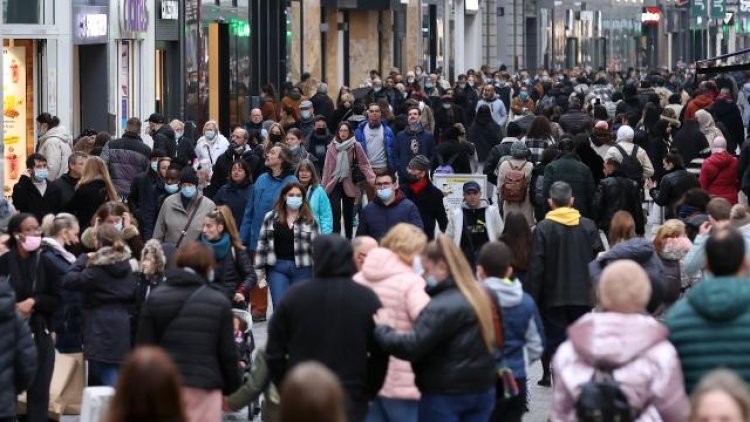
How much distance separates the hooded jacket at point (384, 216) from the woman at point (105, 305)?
14.1 feet

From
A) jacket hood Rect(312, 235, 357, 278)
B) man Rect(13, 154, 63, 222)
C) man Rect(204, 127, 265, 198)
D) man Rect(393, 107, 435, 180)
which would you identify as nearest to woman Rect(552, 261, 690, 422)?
jacket hood Rect(312, 235, 357, 278)

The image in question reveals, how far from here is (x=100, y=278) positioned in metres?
12.6

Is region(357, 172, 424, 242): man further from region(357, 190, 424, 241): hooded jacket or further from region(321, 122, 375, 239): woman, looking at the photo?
region(321, 122, 375, 239): woman

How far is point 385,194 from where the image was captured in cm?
1688

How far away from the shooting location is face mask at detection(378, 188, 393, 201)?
55.4 ft

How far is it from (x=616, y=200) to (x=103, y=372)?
305 inches

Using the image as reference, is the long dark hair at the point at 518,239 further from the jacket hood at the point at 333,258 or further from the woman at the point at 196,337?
the jacket hood at the point at 333,258

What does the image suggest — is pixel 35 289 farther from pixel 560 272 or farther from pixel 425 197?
pixel 425 197

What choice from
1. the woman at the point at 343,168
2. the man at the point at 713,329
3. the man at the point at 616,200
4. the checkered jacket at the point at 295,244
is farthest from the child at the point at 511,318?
the woman at the point at 343,168

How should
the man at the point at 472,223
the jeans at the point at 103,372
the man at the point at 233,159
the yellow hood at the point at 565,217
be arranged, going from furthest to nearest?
the man at the point at 233,159, the man at the point at 472,223, the yellow hood at the point at 565,217, the jeans at the point at 103,372

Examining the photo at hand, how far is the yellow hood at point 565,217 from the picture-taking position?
1429cm

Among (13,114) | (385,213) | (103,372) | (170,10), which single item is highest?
(170,10)

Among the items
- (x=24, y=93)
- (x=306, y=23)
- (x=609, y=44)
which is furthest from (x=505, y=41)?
(x=24, y=93)

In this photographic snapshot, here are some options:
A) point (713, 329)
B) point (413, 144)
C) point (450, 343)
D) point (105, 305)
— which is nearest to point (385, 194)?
point (105, 305)
